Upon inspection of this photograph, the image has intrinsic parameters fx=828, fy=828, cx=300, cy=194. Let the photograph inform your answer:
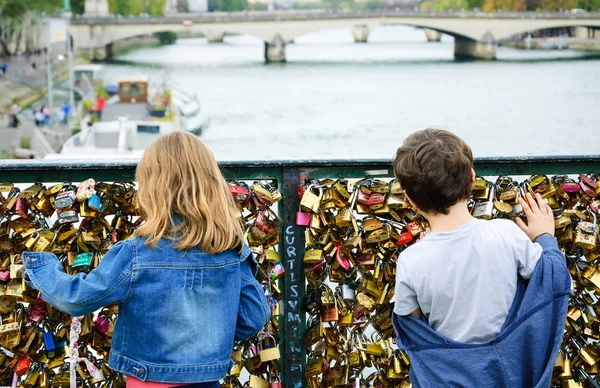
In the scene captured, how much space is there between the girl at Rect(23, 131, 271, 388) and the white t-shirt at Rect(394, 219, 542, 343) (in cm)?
37

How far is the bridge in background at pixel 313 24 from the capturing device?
42.4 m

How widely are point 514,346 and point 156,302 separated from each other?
66cm

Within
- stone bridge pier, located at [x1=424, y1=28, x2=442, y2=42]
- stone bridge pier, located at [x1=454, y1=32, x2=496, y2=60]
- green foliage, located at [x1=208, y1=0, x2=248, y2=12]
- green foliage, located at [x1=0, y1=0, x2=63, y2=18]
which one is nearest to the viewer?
green foliage, located at [x1=0, y1=0, x2=63, y2=18]

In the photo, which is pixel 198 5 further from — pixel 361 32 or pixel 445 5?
pixel 445 5

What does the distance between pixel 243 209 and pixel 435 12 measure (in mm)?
42325

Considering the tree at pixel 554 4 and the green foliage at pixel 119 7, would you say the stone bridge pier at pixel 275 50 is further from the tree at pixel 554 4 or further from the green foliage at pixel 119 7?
the tree at pixel 554 4

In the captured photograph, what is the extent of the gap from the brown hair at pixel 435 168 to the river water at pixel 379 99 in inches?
441

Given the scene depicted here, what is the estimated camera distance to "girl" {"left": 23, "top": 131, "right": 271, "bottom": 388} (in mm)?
1535

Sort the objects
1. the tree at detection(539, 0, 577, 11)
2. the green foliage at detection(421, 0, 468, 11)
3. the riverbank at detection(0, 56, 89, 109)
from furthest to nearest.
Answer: the green foliage at detection(421, 0, 468, 11)
the tree at detection(539, 0, 577, 11)
the riverbank at detection(0, 56, 89, 109)

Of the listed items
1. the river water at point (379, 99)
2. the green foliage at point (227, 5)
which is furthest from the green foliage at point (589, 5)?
the green foliage at point (227, 5)

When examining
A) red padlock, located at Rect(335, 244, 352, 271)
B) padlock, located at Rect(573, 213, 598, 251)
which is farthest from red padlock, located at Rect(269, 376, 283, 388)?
padlock, located at Rect(573, 213, 598, 251)

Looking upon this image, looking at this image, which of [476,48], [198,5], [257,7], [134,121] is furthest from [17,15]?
[198,5]

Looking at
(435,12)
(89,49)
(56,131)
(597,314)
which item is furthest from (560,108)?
(89,49)

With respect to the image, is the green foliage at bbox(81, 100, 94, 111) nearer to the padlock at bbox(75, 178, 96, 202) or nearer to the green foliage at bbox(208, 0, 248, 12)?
the padlock at bbox(75, 178, 96, 202)
